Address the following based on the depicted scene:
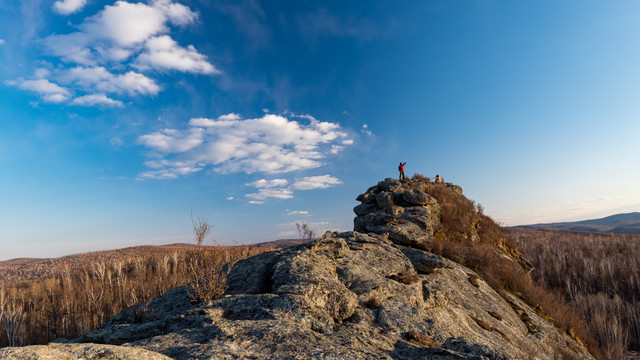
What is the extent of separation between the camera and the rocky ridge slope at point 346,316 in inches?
179

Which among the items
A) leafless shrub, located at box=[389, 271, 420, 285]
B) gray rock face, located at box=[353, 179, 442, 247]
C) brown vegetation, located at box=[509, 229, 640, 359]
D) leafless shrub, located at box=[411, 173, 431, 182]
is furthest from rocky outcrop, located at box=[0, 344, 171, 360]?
brown vegetation, located at box=[509, 229, 640, 359]

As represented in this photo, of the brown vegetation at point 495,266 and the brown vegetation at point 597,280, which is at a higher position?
the brown vegetation at point 495,266

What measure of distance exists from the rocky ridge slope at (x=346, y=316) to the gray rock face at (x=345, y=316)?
0.09 feet

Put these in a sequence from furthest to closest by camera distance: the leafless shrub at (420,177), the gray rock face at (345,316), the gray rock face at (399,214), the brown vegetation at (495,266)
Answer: the leafless shrub at (420,177) → the gray rock face at (399,214) → the brown vegetation at (495,266) → the gray rock face at (345,316)

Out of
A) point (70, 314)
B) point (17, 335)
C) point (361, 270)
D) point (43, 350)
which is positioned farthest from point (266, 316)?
point (17, 335)

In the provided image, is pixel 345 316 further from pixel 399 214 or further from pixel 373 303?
pixel 399 214

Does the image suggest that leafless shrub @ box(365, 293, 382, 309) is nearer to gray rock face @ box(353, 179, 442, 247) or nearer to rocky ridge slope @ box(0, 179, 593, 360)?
rocky ridge slope @ box(0, 179, 593, 360)

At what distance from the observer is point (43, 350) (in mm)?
2986

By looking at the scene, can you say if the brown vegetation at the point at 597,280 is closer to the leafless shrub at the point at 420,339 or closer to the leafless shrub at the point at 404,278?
the leafless shrub at the point at 404,278

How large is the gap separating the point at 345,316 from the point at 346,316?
3 cm

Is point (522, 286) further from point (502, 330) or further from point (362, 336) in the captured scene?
point (362, 336)

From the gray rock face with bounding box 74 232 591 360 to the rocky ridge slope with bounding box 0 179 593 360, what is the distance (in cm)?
3

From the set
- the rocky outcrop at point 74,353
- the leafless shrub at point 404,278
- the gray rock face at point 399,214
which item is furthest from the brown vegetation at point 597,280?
the rocky outcrop at point 74,353

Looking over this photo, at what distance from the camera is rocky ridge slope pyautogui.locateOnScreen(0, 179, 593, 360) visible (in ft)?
14.9
